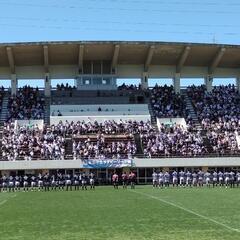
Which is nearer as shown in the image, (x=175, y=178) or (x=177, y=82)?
(x=175, y=178)

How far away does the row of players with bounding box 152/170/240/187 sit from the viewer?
4759 centimetres

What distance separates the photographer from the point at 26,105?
62.7 metres

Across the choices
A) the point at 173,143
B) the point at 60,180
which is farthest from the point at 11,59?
the point at 173,143

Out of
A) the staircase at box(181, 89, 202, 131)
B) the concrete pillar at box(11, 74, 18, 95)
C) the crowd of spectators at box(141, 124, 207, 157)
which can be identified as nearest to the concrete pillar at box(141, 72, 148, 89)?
the staircase at box(181, 89, 202, 131)

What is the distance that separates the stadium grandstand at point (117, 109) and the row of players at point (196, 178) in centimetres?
344

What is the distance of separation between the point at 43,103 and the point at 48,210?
40.9 meters

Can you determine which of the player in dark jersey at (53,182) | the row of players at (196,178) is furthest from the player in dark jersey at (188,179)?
the player in dark jersey at (53,182)

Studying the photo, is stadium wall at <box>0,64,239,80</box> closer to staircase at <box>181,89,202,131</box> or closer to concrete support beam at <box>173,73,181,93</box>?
concrete support beam at <box>173,73,181,93</box>

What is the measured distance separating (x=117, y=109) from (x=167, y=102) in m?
5.96

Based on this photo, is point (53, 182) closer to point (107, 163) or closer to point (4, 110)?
point (107, 163)

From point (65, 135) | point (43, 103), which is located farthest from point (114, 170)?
point (43, 103)

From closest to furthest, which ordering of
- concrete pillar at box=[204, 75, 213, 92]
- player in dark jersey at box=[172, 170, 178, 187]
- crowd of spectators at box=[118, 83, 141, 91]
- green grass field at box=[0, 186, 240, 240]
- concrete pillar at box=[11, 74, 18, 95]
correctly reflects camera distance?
1. green grass field at box=[0, 186, 240, 240]
2. player in dark jersey at box=[172, 170, 178, 187]
3. concrete pillar at box=[11, 74, 18, 95]
4. crowd of spectators at box=[118, 83, 141, 91]
5. concrete pillar at box=[204, 75, 213, 92]

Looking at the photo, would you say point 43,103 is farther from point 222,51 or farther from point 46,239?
point 46,239

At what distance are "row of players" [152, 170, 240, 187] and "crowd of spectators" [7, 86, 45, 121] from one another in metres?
17.8
